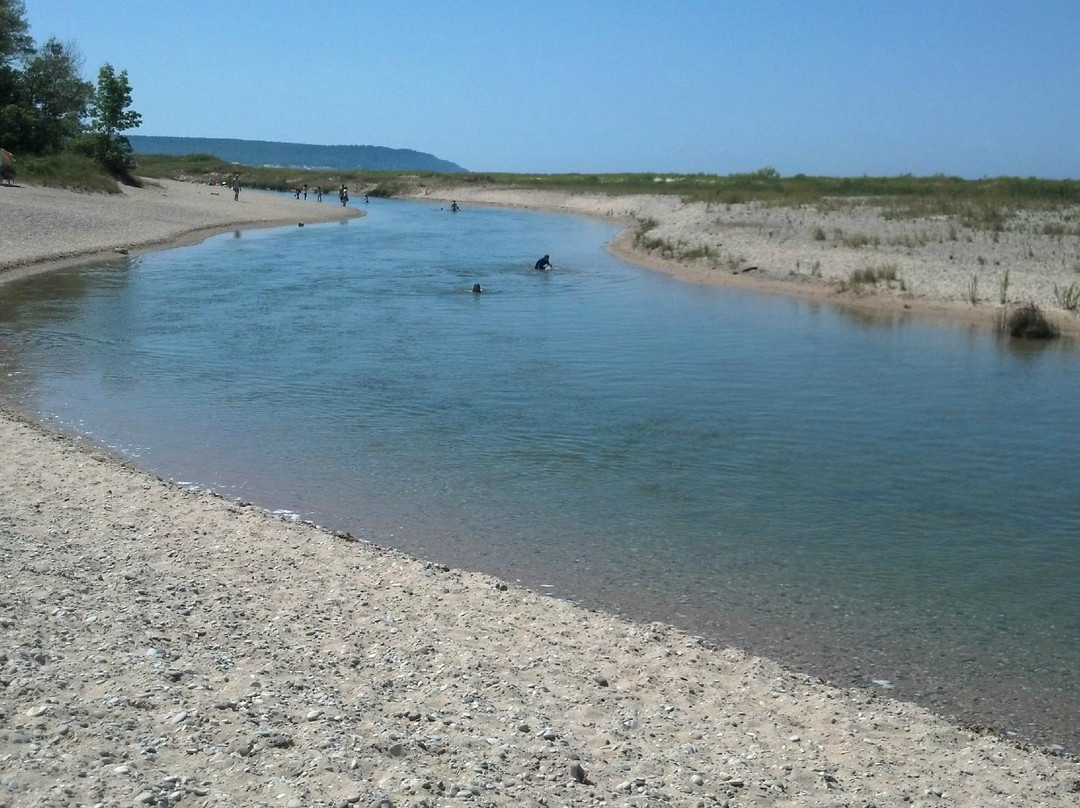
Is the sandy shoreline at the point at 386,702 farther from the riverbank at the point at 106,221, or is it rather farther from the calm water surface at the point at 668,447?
the riverbank at the point at 106,221

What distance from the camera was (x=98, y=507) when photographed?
905cm

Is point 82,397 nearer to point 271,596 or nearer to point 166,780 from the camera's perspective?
point 271,596

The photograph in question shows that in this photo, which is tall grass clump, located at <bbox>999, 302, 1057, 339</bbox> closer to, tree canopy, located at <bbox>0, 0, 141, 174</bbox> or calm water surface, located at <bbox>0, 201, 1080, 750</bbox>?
calm water surface, located at <bbox>0, 201, 1080, 750</bbox>

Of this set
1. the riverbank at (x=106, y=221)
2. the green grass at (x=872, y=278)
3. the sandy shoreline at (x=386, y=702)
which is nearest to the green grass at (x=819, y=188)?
the green grass at (x=872, y=278)

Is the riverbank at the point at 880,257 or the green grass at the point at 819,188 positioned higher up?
the green grass at the point at 819,188

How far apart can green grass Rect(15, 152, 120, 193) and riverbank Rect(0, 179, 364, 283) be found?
68 centimetres

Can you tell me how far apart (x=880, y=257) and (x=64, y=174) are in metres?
33.9

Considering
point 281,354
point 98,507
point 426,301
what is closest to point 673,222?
point 426,301

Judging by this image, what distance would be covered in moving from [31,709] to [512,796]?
2220 millimetres

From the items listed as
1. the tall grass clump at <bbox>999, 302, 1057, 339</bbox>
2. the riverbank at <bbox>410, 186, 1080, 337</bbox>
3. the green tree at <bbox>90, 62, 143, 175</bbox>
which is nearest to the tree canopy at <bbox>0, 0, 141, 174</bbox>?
the green tree at <bbox>90, 62, 143, 175</bbox>

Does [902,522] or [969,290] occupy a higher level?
[969,290]

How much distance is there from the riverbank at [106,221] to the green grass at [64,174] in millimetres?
680

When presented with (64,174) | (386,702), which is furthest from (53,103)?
(386,702)

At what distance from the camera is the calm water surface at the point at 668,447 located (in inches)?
316
